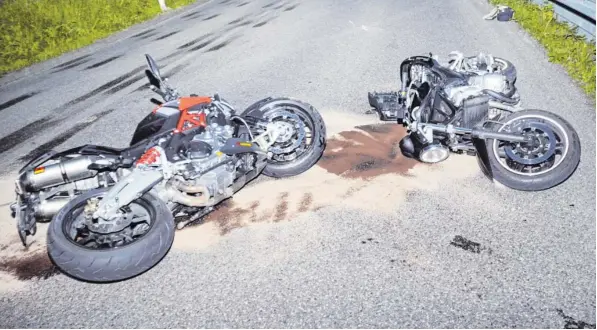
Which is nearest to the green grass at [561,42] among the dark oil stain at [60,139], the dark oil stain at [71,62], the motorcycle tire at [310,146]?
the motorcycle tire at [310,146]

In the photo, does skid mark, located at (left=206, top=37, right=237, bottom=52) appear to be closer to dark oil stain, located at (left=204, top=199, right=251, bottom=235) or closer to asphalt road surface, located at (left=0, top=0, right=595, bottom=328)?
asphalt road surface, located at (left=0, top=0, right=595, bottom=328)

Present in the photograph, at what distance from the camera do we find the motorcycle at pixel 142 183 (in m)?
3.30

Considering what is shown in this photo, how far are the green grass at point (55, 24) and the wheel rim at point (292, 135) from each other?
33.6 feet

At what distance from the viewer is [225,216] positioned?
14.4 feet

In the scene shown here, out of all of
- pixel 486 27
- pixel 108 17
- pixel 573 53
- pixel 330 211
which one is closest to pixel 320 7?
pixel 486 27

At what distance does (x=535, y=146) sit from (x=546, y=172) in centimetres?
27

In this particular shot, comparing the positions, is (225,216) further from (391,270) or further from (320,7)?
(320,7)

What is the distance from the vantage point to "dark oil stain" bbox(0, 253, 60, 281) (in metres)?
3.80

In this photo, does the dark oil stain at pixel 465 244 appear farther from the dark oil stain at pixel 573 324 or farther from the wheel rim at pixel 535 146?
the wheel rim at pixel 535 146

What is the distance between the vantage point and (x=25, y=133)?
7.21 m

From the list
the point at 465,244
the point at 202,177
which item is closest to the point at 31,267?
the point at 202,177

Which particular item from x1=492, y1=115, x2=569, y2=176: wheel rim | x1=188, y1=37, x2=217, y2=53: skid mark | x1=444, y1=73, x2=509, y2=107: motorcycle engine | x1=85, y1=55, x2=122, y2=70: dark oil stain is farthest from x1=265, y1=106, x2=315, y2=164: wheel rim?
x1=85, y1=55, x2=122, y2=70: dark oil stain

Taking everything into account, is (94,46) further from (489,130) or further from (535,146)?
(535,146)

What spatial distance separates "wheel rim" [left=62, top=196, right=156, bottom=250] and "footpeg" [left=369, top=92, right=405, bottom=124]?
3358mm
